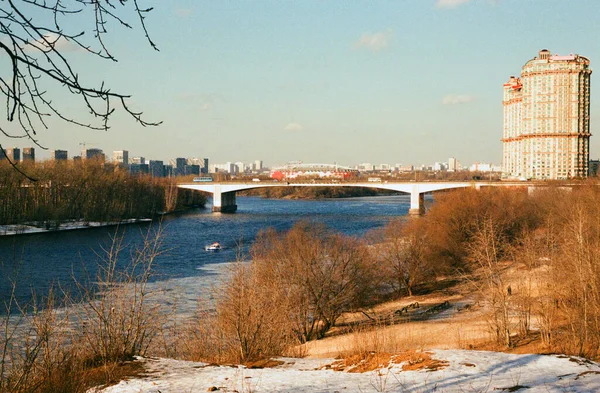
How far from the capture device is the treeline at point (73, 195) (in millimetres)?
57312

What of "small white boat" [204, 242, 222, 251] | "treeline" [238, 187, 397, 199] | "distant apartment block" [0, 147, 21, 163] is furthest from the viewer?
"treeline" [238, 187, 397, 199]

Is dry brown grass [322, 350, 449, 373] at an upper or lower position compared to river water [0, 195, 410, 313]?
upper

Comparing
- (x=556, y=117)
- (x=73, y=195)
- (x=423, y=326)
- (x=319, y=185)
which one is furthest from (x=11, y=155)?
(x=556, y=117)

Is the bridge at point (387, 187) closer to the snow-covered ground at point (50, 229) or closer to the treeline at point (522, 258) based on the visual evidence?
the treeline at point (522, 258)

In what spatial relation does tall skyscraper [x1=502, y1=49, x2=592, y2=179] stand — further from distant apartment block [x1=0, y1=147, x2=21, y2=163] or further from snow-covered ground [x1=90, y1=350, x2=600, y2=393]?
snow-covered ground [x1=90, y1=350, x2=600, y2=393]

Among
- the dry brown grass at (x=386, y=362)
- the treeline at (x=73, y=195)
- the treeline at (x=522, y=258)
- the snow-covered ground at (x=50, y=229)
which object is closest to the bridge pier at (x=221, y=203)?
the treeline at (x=73, y=195)

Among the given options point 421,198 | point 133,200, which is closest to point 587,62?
point 421,198

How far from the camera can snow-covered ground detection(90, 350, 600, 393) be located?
7.81 meters

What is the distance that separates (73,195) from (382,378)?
61691 millimetres

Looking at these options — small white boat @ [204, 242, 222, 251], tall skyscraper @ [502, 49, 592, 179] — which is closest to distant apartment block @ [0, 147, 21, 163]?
small white boat @ [204, 242, 222, 251]

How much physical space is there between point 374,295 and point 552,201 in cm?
2879

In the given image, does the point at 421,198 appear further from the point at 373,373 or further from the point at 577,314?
the point at 373,373

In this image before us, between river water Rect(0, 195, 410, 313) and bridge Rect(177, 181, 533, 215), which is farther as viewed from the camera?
bridge Rect(177, 181, 533, 215)

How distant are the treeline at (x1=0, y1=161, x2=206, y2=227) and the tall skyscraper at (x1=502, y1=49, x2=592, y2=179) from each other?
181 feet
